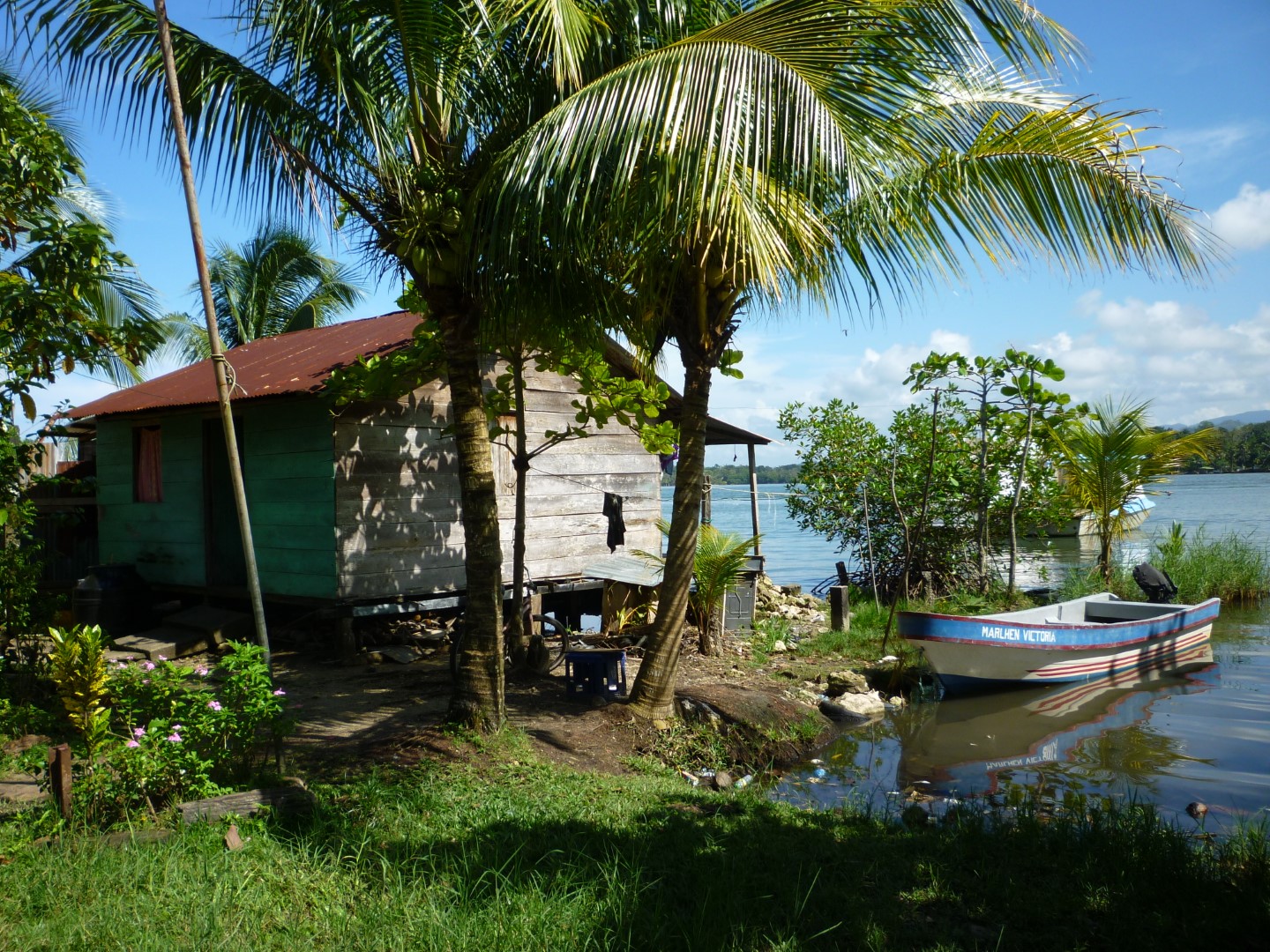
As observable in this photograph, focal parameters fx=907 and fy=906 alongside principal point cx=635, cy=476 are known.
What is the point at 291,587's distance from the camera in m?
10.5

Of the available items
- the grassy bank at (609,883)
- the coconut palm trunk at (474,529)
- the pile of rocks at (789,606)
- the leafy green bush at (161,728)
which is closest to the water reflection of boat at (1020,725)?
the grassy bank at (609,883)

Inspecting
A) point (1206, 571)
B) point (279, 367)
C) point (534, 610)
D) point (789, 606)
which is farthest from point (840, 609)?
point (1206, 571)

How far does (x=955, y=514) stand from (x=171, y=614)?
508 inches

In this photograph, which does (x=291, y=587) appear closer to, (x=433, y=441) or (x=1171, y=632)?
(x=433, y=441)

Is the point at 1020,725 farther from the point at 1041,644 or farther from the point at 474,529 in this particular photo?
the point at 474,529

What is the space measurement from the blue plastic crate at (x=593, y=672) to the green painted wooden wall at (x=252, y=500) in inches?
127

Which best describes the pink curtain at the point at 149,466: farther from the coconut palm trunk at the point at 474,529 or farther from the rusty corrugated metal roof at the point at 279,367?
the coconut palm trunk at the point at 474,529

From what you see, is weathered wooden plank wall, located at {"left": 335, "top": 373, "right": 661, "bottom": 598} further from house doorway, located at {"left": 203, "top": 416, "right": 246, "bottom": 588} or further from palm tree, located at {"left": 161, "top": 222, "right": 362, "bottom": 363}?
palm tree, located at {"left": 161, "top": 222, "right": 362, "bottom": 363}

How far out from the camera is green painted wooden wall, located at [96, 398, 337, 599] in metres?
10.2

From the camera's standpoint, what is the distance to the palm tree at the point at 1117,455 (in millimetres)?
14758

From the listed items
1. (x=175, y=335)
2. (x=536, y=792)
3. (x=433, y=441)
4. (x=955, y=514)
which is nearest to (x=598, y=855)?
(x=536, y=792)

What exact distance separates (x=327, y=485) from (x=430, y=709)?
3.21 metres

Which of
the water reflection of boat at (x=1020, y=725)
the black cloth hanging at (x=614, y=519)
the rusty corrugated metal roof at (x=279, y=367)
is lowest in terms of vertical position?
the water reflection of boat at (x=1020, y=725)

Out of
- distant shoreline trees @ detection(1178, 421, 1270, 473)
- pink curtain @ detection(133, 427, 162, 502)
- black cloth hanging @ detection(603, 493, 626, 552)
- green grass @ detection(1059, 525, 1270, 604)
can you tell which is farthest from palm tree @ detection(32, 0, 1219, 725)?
distant shoreline trees @ detection(1178, 421, 1270, 473)
